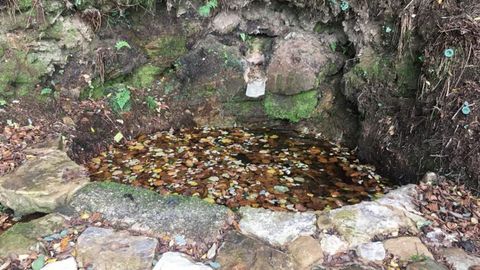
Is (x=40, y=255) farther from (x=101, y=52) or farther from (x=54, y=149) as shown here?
(x=101, y=52)

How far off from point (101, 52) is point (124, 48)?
0.40m

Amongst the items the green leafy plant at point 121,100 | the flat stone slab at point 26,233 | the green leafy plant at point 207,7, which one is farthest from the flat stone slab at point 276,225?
the green leafy plant at point 207,7

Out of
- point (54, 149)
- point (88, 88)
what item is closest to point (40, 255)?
point (54, 149)

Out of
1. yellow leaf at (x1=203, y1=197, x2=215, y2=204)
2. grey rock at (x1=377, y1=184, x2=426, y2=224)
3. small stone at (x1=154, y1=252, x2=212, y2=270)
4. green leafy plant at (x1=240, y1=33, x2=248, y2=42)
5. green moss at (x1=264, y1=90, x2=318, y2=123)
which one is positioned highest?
green leafy plant at (x1=240, y1=33, x2=248, y2=42)

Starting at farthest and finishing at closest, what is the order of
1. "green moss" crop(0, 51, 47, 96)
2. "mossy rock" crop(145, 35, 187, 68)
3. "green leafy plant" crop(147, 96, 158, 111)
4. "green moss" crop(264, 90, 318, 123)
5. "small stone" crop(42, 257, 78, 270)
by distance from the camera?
1. "green moss" crop(264, 90, 318, 123)
2. "mossy rock" crop(145, 35, 187, 68)
3. "green leafy plant" crop(147, 96, 158, 111)
4. "green moss" crop(0, 51, 47, 96)
5. "small stone" crop(42, 257, 78, 270)

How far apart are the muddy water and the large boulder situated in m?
0.89

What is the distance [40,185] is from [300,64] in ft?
14.4

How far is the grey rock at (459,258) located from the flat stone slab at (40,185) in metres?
3.71

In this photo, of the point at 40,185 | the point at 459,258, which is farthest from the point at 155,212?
the point at 459,258

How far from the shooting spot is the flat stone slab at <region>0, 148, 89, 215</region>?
14.9 feet

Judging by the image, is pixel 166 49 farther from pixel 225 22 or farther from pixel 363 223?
pixel 363 223

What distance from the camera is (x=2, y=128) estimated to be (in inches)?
223

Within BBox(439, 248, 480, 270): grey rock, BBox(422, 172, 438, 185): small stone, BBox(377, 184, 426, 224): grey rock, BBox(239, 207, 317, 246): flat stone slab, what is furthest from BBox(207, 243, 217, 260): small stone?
BBox(422, 172, 438, 185): small stone

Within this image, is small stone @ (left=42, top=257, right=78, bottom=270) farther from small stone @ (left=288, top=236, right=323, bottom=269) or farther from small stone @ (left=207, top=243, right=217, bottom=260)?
small stone @ (left=288, top=236, right=323, bottom=269)
